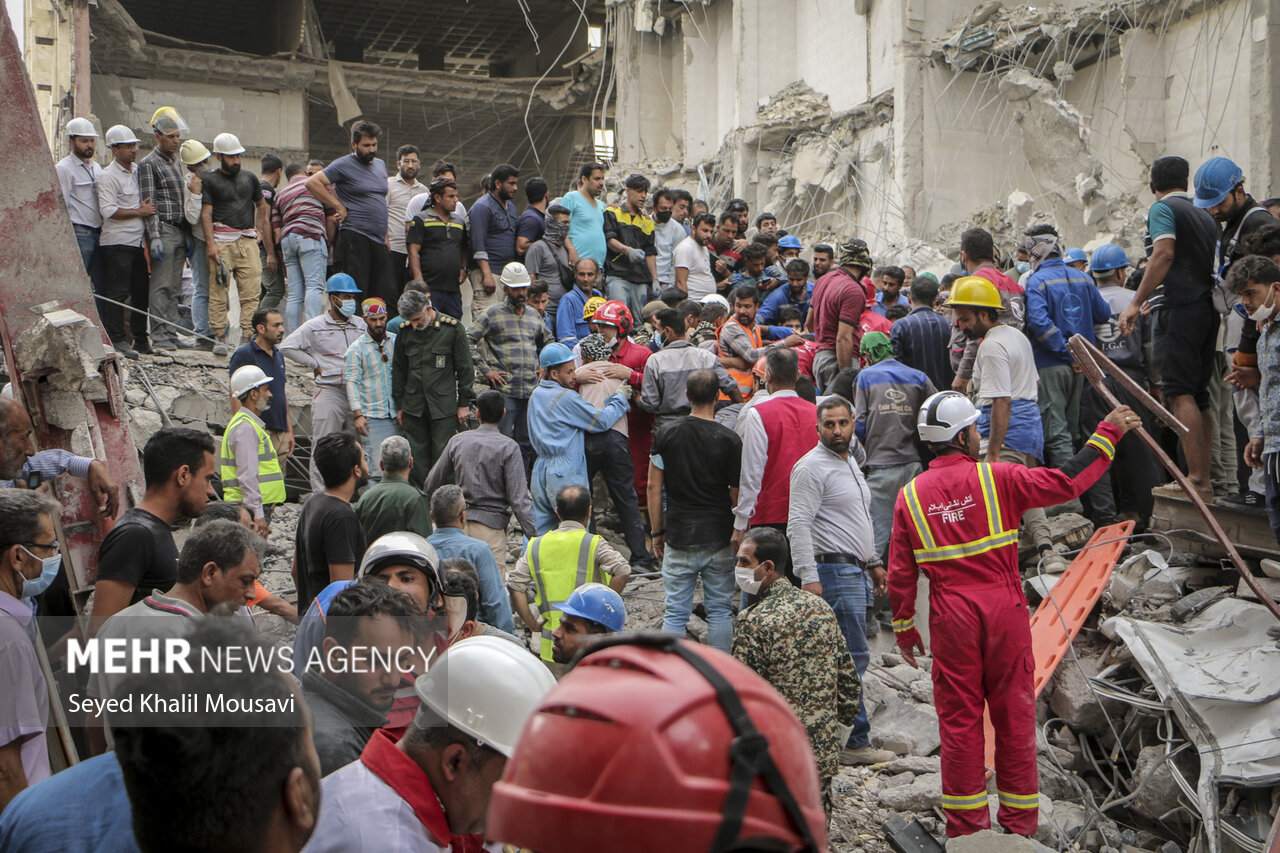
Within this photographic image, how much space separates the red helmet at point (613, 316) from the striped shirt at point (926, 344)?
220 cm

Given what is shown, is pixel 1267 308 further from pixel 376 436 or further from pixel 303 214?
pixel 303 214

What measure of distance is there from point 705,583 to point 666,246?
587 centimetres

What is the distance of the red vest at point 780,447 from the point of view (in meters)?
6.45

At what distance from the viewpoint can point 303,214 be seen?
373 inches

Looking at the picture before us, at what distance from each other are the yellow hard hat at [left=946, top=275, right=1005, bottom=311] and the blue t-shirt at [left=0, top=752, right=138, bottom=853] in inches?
232

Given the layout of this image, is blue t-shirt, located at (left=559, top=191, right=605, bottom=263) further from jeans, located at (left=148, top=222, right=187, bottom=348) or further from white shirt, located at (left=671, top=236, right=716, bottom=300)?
jeans, located at (left=148, top=222, right=187, bottom=348)

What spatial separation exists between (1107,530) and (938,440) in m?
2.78

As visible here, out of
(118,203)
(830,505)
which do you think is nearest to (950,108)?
(830,505)

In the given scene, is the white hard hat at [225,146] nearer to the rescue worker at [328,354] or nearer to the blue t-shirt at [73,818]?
the rescue worker at [328,354]

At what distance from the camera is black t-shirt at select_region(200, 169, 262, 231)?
9.45m

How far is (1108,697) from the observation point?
20.0ft

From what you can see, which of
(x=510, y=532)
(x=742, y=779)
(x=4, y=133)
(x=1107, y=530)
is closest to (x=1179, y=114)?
(x=1107, y=530)

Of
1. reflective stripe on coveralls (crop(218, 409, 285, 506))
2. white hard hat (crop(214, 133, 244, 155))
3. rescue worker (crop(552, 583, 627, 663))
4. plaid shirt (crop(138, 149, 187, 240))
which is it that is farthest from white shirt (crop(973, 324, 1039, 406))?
plaid shirt (crop(138, 149, 187, 240))

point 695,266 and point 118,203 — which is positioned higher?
point 118,203
